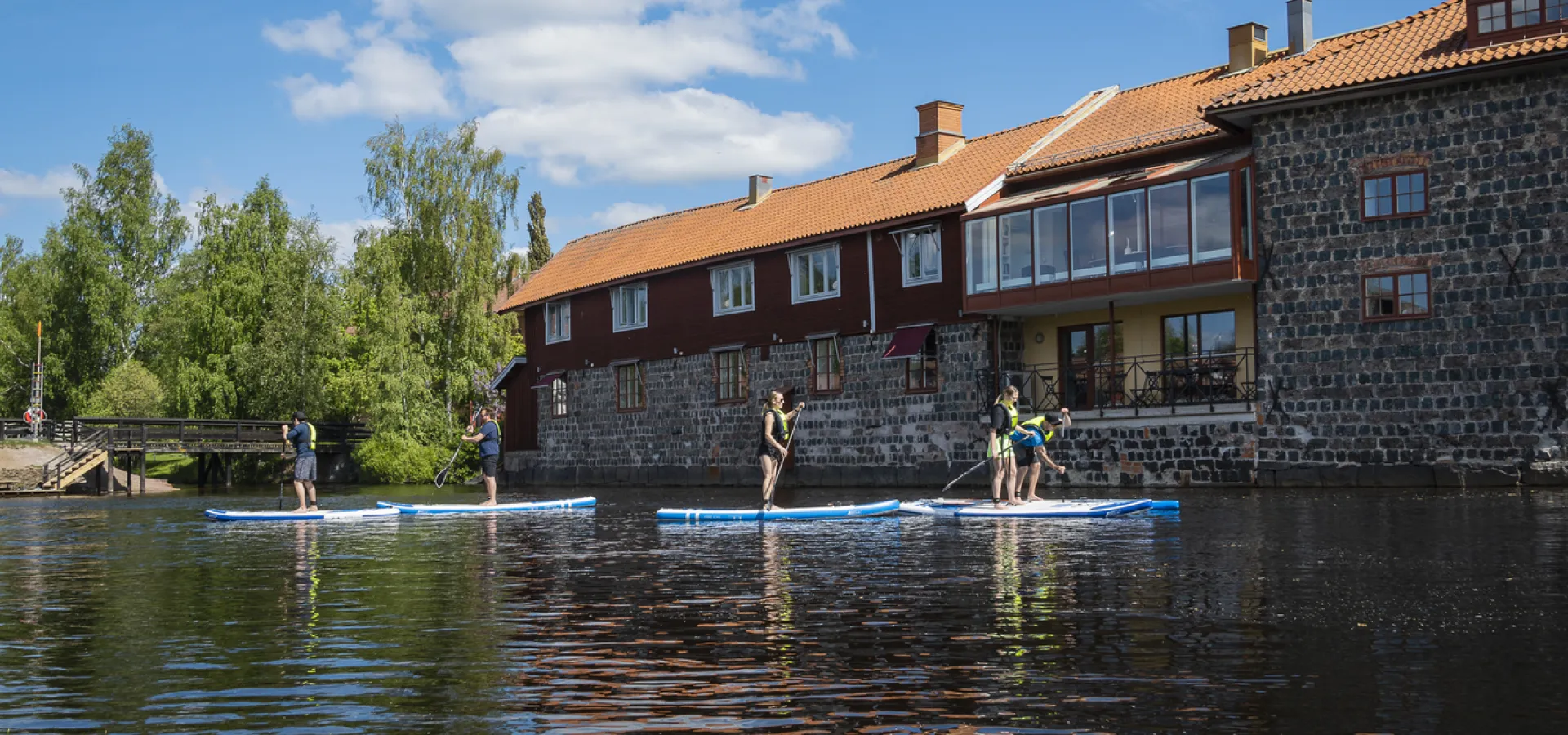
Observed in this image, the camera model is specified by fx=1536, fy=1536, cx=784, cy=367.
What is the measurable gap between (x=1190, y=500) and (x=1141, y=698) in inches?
695

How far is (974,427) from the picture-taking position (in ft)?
110

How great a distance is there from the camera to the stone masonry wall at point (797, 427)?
1350 inches

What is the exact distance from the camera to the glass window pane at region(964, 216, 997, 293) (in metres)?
33.1

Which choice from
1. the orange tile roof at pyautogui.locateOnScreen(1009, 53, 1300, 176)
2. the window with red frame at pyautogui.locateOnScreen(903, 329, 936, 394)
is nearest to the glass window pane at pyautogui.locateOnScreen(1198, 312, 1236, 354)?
the orange tile roof at pyautogui.locateOnScreen(1009, 53, 1300, 176)

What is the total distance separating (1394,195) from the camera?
89.4 ft

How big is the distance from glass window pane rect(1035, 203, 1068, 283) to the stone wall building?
4 centimetres

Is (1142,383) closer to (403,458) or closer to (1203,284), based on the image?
(1203,284)

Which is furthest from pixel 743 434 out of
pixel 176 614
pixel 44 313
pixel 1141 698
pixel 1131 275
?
pixel 44 313

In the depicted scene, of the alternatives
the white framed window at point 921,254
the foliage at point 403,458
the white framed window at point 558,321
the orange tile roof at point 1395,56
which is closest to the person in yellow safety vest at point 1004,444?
the orange tile roof at point 1395,56

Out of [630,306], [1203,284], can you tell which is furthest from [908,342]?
[630,306]

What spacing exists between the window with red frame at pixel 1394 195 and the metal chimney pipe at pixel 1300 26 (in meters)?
5.79

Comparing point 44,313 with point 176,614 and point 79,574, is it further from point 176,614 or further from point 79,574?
point 176,614

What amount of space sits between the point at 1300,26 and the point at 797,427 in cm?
1512

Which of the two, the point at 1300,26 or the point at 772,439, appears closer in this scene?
the point at 772,439
